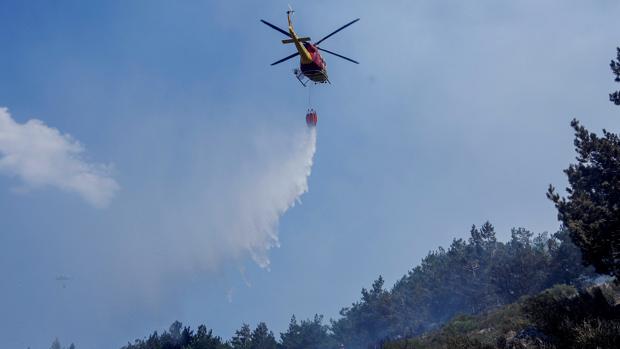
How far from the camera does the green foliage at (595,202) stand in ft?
62.8

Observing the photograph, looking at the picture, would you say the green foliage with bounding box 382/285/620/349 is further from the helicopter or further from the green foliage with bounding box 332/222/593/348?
the green foliage with bounding box 332/222/593/348

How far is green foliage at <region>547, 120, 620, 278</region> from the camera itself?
19141mm

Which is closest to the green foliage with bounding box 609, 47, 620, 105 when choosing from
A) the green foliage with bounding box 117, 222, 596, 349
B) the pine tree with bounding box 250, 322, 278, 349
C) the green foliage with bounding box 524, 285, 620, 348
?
the green foliage with bounding box 524, 285, 620, 348

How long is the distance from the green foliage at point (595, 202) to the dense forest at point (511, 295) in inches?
2.1

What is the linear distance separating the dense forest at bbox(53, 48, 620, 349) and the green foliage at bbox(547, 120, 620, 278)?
0.05m

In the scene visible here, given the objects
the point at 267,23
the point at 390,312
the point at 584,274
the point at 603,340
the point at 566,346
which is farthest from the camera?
the point at 390,312

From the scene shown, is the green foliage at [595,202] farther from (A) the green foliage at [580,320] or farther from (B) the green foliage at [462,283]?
(B) the green foliage at [462,283]

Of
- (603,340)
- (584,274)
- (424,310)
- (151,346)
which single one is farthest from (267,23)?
(424,310)

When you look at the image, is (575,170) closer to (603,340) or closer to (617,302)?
(617,302)

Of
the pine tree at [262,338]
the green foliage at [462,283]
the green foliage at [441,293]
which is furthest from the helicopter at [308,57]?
the pine tree at [262,338]

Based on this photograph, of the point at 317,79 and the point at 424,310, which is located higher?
the point at 317,79

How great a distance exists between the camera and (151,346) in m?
54.5

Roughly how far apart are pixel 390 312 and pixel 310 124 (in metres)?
71.3

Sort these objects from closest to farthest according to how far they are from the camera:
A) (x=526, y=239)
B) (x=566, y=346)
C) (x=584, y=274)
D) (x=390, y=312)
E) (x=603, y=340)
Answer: (x=603, y=340) → (x=566, y=346) → (x=584, y=274) → (x=390, y=312) → (x=526, y=239)
